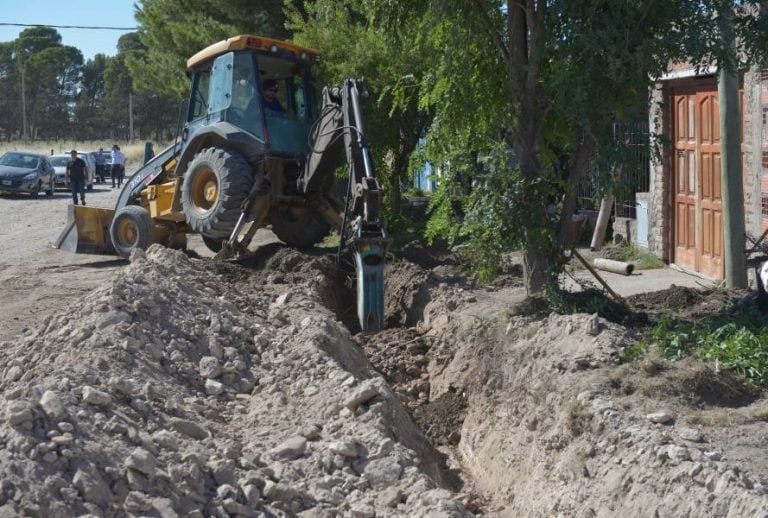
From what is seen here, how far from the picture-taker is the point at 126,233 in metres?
16.0

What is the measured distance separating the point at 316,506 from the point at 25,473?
61.9 inches

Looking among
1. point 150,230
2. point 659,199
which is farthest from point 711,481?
point 150,230

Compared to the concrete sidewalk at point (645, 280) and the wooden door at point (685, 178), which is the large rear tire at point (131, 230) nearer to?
the concrete sidewalk at point (645, 280)

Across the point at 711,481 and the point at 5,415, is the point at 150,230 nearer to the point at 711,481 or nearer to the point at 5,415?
the point at 5,415

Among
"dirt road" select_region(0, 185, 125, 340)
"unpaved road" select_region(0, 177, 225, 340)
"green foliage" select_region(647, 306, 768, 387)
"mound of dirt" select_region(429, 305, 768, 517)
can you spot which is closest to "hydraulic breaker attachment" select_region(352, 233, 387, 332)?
"mound of dirt" select_region(429, 305, 768, 517)

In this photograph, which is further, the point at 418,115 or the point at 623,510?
the point at 418,115

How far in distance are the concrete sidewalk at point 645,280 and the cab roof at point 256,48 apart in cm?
467

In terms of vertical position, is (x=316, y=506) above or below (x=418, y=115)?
below

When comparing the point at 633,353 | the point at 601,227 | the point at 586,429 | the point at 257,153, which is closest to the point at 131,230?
the point at 257,153

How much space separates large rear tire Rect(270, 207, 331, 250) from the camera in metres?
14.9

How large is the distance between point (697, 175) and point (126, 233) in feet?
27.2

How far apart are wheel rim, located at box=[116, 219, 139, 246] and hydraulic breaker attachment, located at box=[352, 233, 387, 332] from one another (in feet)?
19.8

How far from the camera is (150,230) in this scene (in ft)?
50.6

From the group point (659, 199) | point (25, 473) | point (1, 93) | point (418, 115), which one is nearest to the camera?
point (25, 473)
